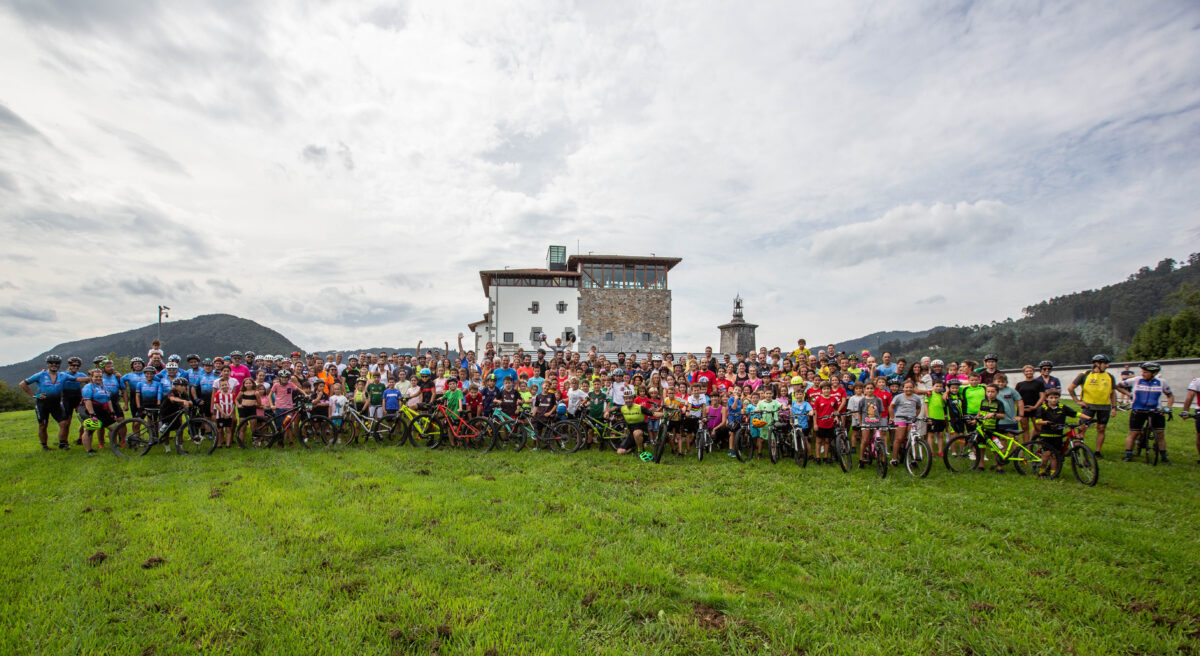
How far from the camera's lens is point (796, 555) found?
16.1ft

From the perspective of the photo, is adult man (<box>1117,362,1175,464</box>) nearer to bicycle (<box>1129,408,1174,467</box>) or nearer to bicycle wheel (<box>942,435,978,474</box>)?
bicycle (<box>1129,408,1174,467</box>)

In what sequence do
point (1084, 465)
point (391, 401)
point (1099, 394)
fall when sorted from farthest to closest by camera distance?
point (391, 401) → point (1099, 394) → point (1084, 465)

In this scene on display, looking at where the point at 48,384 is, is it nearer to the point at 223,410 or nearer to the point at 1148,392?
the point at 223,410

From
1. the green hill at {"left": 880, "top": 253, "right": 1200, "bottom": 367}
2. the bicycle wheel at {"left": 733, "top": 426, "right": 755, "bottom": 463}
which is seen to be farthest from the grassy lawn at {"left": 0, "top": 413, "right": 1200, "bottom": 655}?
the green hill at {"left": 880, "top": 253, "right": 1200, "bottom": 367}

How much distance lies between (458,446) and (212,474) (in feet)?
13.3

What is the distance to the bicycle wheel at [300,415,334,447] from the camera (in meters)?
10.3

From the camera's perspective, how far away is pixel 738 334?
36.3 meters

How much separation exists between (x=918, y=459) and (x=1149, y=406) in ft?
15.5

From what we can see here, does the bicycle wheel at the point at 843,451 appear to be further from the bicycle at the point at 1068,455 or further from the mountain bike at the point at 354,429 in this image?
the mountain bike at the point at 354,429

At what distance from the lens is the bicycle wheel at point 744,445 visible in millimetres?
9602

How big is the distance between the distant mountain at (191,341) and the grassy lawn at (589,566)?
122005 mm

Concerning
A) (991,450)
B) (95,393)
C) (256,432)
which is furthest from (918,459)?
(95,393)

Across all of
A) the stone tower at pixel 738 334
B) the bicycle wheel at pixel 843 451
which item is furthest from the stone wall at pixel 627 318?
the bicycle wheel at pixel 843 451

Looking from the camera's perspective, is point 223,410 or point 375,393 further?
point 375,393
